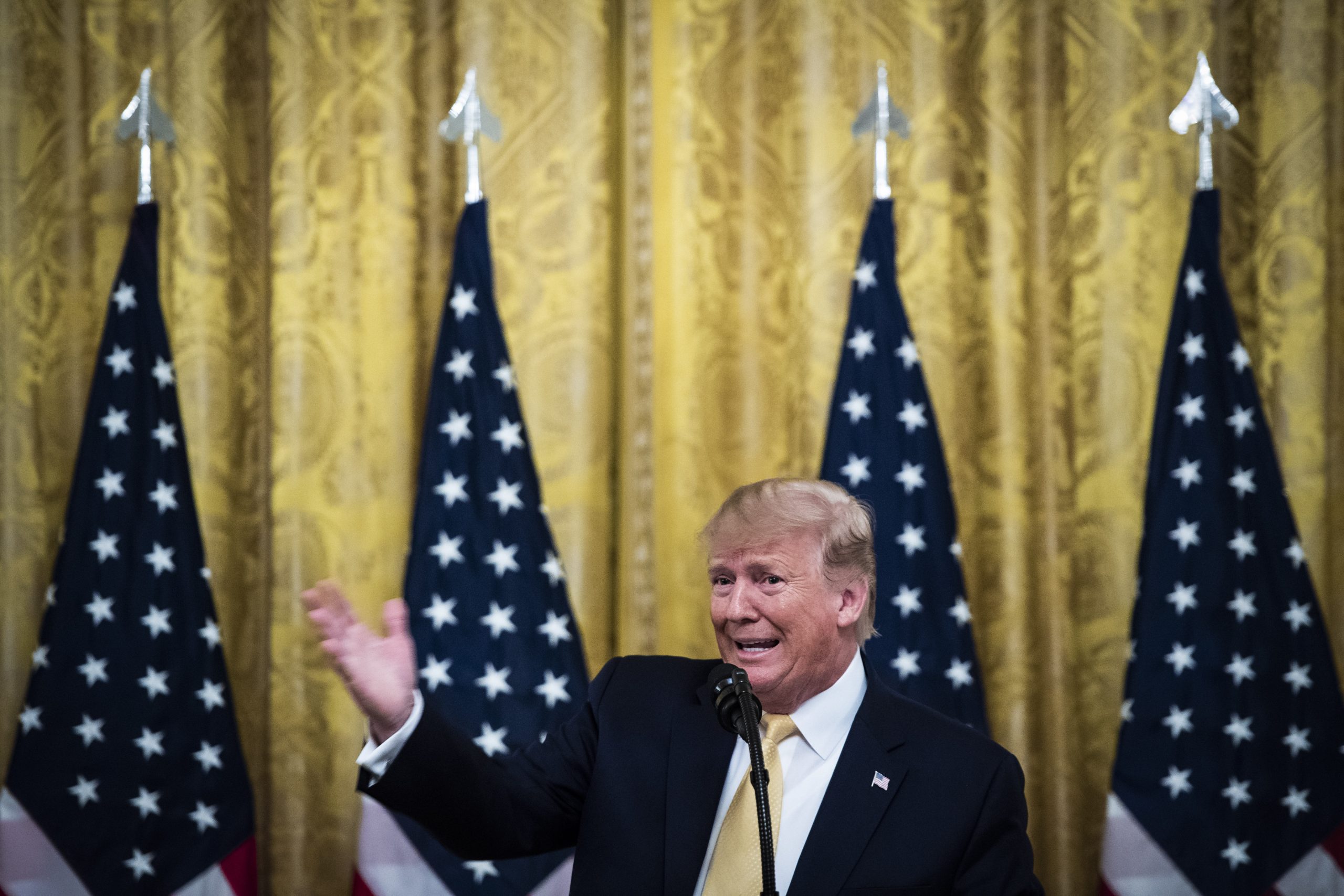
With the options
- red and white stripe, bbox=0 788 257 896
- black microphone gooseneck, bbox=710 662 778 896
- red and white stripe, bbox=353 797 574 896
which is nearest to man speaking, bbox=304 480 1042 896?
black microphone gooseneck, bbox=710 662 778 896

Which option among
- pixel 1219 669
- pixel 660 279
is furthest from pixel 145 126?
pixel 1219 669

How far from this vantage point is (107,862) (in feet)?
10.2

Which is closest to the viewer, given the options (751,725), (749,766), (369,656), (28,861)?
(751,725)

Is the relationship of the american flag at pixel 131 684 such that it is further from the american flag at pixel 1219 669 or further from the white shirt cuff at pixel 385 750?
the american flag at pixel 1219 669

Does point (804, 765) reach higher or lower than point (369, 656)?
lower

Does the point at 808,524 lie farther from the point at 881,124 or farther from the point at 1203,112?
the point at 1203,112

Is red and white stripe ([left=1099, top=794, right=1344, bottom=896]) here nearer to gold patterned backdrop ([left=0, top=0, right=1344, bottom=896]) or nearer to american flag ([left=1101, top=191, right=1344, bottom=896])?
american flag ([left=1101, top=191, right=1344, bottom=896])

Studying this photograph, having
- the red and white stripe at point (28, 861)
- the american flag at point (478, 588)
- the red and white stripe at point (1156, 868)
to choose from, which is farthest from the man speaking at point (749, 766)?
the red and white stripe at point (28, 861)

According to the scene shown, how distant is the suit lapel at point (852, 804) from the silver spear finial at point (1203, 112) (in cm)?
209

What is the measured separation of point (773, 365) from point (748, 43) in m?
0.97

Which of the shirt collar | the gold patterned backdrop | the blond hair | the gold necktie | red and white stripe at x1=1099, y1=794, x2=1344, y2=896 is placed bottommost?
red and white stripe at x1=1099, y1=794, x2=1344, y2=896

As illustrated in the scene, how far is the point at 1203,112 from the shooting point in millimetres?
3242

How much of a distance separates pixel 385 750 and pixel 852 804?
2.56 feet

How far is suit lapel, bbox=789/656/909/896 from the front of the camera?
73.7 inches
